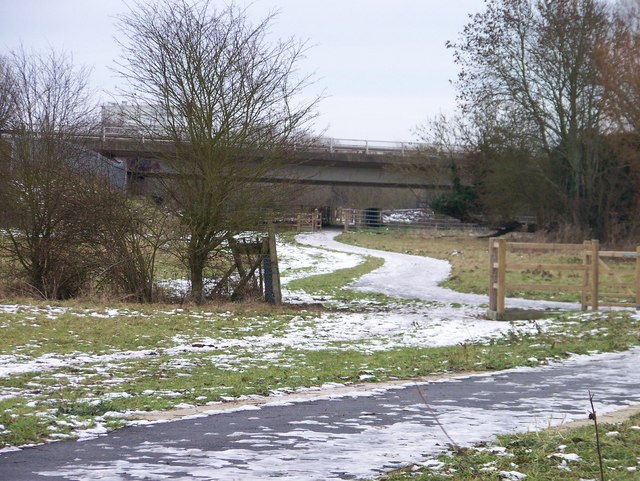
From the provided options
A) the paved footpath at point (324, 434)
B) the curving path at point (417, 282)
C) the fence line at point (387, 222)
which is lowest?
the curving path at point (417, 282)

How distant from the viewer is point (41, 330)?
14.3 meters

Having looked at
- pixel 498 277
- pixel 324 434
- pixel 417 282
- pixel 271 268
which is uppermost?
pixel 271 268

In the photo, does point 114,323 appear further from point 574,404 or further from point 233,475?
point 233,475

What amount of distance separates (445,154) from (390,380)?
Result: 54.2 meters

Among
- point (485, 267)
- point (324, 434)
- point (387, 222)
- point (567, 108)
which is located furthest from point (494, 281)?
point (387, 222)

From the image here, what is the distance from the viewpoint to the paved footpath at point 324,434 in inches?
260

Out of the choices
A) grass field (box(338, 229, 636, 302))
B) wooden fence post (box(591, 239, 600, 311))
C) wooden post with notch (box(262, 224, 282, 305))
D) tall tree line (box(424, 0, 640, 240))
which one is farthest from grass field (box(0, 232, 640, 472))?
tall tree line (box(424, 0, 640, 240))

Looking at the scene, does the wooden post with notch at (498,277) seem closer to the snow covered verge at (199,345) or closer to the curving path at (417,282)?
the snow covered verge at (199,345)

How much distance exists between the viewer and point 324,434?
7.95 meters

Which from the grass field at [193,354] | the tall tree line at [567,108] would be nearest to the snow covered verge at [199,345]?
the grass field at [193,354]

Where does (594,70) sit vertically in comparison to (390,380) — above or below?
above

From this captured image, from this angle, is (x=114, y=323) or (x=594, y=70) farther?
(x=594, y=70)

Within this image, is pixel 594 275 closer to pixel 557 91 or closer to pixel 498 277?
pixel 498 277

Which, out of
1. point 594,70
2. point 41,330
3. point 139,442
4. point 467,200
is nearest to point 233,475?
point 139,442
